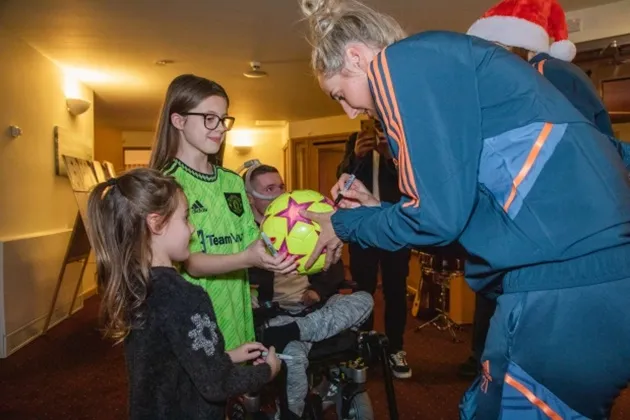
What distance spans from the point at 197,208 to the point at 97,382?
7.13ft

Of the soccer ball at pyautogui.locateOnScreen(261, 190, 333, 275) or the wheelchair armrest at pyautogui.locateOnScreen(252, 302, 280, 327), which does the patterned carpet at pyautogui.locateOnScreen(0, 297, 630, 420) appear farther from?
the soccer ball at pyautogui.locateOnScreen(261, 190, 333, 275)

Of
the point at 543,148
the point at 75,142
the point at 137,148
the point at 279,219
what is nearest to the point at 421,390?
the point at 279,219

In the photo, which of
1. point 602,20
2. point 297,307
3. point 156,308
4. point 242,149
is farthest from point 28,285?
point 242,149

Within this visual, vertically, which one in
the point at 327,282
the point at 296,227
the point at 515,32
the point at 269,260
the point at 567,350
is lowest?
the point at 327,282

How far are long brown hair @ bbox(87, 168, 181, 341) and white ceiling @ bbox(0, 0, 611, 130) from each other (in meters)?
2.59

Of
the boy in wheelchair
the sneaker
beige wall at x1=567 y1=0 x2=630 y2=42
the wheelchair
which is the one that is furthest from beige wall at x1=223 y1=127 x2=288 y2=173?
the wheelchair

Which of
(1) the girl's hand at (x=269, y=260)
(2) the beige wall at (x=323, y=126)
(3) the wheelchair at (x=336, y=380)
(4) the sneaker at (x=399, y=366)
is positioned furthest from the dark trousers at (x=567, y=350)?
(2) the beige wall at (x=323, y=126)

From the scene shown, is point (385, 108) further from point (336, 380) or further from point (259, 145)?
point (259, 145)

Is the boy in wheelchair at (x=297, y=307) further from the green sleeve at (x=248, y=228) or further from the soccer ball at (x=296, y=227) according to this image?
the soccer ball at (x=296, y=227)

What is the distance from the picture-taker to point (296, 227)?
1.54 m

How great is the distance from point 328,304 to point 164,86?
492 cm

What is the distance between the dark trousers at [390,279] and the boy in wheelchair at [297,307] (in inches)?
29.6

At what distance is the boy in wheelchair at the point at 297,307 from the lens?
202cm

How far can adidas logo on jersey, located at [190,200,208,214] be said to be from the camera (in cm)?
173
